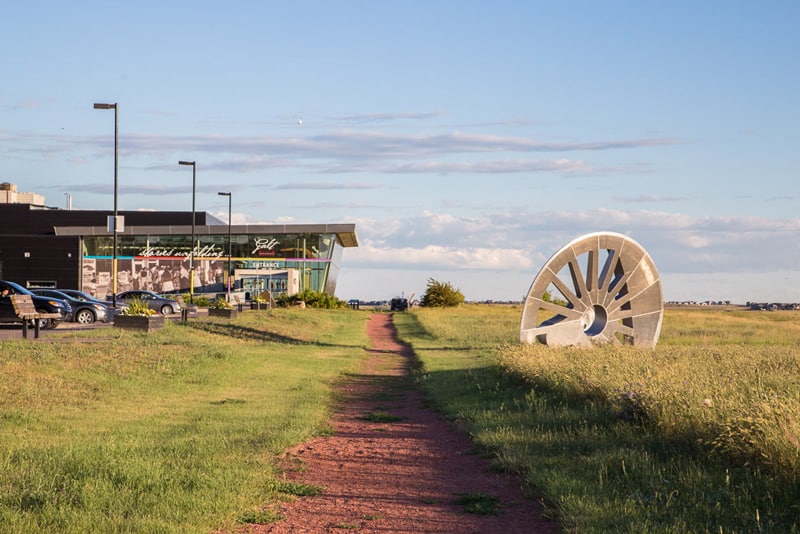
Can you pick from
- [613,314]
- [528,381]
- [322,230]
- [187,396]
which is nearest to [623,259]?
[613,314]

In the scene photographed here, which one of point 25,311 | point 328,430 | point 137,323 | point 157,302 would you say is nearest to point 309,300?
point 157,302

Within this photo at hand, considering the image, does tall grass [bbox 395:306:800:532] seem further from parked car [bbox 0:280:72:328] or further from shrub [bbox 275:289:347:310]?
shrub [bbox 275:289:347:310]

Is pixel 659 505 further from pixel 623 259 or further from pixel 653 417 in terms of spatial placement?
pixel 623 259

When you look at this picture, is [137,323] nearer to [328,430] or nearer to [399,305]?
[328,430]

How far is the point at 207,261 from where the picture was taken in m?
85.4

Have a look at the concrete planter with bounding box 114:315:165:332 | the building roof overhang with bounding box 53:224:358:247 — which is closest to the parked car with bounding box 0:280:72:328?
the concrete planter with bounding box 114:315:165:332

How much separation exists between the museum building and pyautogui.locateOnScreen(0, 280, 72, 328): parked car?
46471 mm

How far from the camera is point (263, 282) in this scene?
8562 centimetres

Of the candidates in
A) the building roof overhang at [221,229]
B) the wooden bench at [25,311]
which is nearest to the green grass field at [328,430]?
the wooden bench at [25,311]

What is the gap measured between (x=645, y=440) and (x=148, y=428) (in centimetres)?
658

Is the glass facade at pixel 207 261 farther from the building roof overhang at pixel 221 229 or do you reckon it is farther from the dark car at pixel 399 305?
the dark car at pixel 399 305

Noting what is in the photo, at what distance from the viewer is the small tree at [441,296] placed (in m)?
90.7

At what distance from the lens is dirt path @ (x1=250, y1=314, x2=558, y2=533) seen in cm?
832

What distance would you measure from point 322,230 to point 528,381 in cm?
6702
